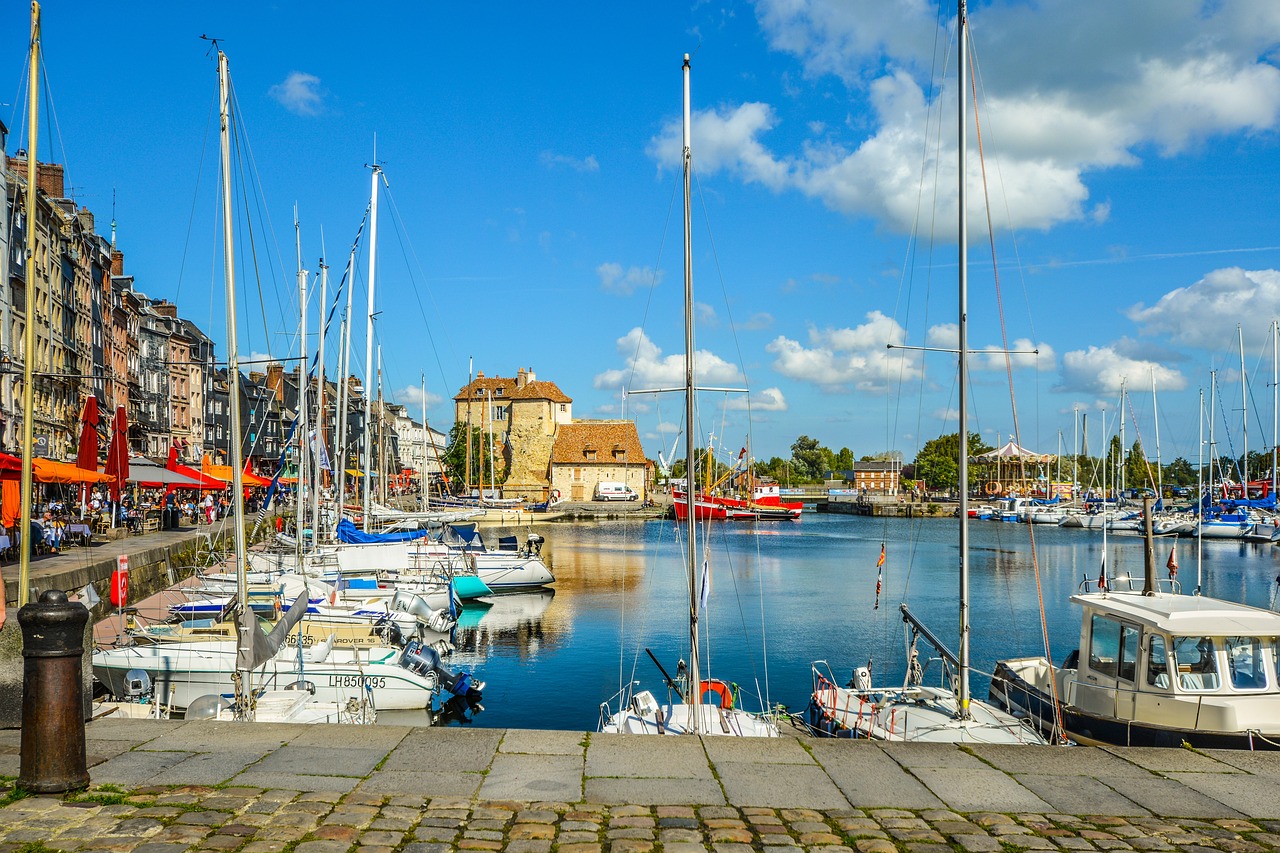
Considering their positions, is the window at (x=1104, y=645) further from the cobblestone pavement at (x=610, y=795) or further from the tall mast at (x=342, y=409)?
the tall mast at (x=342, y=409)

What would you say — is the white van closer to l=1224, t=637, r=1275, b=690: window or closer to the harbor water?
the harbor water

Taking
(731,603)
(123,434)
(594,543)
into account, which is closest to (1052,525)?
(594,543)

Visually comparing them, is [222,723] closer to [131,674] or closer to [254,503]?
[131,674]

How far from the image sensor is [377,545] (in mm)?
36562

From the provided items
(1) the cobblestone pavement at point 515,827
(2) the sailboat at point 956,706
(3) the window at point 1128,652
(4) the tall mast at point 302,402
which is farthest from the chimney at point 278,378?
(1) the cobblestone pavement at point 515,827

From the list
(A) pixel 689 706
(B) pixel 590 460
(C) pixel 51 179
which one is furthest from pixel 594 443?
(A) pixel 689 706

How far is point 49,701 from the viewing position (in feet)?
22.3

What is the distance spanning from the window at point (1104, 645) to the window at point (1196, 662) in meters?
0.94

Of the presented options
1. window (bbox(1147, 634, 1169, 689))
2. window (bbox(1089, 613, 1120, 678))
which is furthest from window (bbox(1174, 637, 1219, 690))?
window (bbox(1089, 613, 1120, 678))

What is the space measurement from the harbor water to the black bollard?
14.5 metres

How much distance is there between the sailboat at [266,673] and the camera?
53.6ft

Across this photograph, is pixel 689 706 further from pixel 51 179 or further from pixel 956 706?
pixel 51 179

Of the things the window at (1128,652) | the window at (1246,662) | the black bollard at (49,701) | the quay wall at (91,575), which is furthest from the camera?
the window at (1128,652)

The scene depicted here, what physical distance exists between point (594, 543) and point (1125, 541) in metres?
44.7
